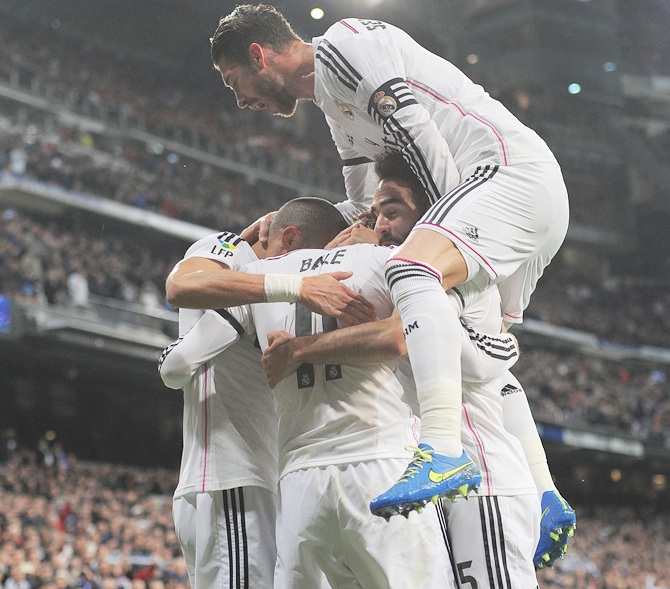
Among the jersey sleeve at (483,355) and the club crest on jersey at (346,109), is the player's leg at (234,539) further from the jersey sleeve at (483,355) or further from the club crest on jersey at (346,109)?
the club crest on jersey at (346,109)

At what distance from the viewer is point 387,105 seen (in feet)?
10.6

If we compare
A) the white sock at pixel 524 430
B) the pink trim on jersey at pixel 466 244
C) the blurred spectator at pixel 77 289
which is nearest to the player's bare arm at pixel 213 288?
the pink trim on jersey at pixel 466 244

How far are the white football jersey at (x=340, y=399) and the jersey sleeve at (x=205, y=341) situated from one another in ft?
0.65

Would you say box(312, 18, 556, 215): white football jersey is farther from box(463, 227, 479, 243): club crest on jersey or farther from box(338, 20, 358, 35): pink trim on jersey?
box(463, 227, 479, 243): club crest on jersey

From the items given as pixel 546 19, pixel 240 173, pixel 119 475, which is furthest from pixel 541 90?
pixel 119 475

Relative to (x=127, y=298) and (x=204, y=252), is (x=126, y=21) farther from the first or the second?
(x=204, y=252)

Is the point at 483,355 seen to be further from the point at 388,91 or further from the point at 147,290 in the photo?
the point at 147,290

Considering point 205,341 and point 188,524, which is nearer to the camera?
point 205,341

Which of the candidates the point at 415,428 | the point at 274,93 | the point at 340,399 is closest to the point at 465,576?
the point at 415,428

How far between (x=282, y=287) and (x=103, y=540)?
9.47 meters

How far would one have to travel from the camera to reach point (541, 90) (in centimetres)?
3189

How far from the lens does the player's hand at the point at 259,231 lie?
3695 millimetres

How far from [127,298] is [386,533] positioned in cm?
1729

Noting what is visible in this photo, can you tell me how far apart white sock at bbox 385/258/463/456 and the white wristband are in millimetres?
331
